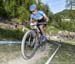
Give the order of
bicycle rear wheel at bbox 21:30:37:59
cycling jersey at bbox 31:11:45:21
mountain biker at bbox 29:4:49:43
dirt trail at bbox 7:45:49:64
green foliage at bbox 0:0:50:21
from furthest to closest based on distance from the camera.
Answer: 1. green foliage at bbox 0:0:50:21
2. cycling jersey at bbox 31:11:45:21
3. mountain biker at bbox 29:4:49:43
4. dirt trail at bbox 7:45:49:64
5. bicycle rear wheel at bbox 21:30:37:59

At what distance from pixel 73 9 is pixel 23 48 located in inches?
2918

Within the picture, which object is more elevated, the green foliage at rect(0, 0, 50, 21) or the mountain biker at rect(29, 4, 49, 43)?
the mountain biker at rect(29, 4, 49, 43)

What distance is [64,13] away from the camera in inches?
3745

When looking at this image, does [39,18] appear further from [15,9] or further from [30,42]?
[15,9]

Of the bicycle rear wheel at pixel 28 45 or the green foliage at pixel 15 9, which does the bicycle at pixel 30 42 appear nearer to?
the bicycle rear wheel at pixel 28 45

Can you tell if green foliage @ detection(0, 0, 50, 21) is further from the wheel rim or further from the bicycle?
the wheel rim

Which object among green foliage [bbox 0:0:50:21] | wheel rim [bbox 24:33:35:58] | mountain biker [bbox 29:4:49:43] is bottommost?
green foliage [bbox 0:0:50:21]

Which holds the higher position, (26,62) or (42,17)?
(42,17)

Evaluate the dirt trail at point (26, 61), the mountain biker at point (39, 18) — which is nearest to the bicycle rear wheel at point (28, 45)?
the dirt trail at point (26, 61)

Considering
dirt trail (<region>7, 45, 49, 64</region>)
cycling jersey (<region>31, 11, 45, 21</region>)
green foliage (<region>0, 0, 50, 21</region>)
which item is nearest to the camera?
dirt trail (<region>7, 45, 49, 64</region>)

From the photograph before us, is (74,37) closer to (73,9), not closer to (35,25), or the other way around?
(73,9)

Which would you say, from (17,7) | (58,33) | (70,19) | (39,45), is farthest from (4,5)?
(39,45)

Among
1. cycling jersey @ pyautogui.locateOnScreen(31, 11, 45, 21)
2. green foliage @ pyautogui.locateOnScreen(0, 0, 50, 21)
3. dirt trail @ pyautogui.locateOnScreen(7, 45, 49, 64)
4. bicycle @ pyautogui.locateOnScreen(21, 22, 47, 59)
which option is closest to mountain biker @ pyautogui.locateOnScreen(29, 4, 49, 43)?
cycling jersey @ pyautogui.locateOnScreen(31, 11, 45, 21)

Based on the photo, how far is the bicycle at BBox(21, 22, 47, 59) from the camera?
9.87m
